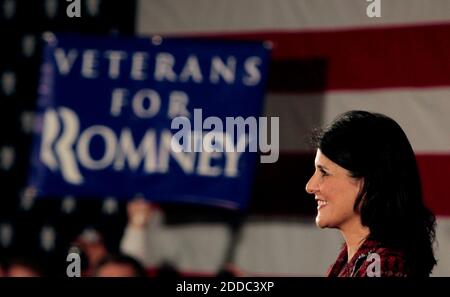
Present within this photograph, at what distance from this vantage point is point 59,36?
3520 millimetres

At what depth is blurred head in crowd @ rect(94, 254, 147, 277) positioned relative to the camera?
2.37m

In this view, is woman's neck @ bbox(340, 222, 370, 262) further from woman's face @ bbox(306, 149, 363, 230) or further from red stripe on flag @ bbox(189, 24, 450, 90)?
red stripe on flag @ bbox(189, 24, 450, 90)

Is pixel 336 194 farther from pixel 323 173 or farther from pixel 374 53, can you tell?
pixel 374 53

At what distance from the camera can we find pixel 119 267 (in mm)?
2381

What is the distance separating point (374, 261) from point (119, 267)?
1.03 meters

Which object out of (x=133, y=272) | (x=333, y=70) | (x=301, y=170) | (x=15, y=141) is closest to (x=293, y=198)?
(x=301, y=170)

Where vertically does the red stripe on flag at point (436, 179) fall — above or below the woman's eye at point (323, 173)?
below

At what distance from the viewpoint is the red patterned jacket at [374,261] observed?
1438 mm

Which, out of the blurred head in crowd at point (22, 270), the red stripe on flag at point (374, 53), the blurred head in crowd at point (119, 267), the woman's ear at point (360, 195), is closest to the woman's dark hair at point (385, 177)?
the woman's ear at point (360, 195)

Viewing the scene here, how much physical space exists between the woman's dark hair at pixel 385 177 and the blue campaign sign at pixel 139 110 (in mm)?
1880

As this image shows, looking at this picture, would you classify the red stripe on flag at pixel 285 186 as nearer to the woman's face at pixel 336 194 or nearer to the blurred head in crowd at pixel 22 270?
the blurred head in crowd at pixel 22 270

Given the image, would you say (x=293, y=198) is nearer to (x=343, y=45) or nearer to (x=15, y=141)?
(x=343, y=45)

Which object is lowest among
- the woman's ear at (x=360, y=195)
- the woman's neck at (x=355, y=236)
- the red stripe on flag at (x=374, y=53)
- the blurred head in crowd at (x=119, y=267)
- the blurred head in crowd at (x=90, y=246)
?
the blurred head in crowd at (x=90, y=246)

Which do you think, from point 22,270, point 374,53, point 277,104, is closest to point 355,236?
point 22,270
